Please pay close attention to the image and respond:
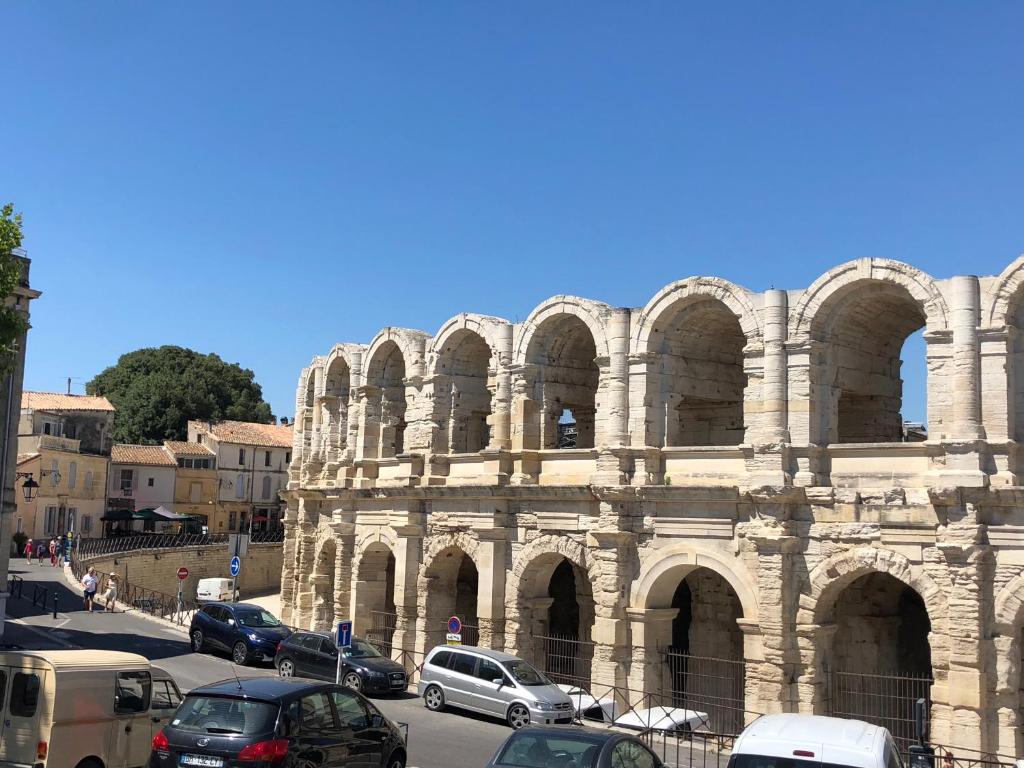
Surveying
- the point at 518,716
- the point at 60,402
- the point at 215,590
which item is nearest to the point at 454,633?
the point at 518,716

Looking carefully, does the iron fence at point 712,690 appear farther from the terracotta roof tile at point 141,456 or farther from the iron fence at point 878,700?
the terracotta roof tile at point 141,456

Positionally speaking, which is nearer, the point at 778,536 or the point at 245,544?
the point at 778,536

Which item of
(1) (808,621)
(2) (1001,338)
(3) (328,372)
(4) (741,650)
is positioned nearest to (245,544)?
(3) (328,372)

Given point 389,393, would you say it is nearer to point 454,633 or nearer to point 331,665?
point 454,633

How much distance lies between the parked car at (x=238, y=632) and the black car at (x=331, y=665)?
86.0 inches

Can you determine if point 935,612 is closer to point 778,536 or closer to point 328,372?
point 778,536

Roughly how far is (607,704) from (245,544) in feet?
39.7

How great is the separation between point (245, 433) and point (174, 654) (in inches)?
1671

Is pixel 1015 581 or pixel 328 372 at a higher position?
pixel 328 372

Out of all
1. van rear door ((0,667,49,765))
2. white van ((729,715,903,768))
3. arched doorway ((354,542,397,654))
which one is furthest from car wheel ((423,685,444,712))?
white van ((729,715,903,768))

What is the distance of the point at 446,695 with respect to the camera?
2247 cm

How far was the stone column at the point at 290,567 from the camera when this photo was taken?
3706cm

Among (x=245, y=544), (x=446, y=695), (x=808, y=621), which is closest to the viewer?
(x=808, y=621)

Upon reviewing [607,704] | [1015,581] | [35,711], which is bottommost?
[607,704]
